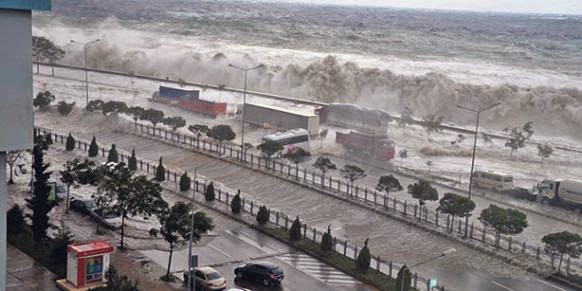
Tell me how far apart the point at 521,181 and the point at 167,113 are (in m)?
26.5

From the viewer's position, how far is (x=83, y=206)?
2323 cm

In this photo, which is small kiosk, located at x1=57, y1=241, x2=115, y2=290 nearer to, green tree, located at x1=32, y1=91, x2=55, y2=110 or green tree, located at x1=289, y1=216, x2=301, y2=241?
green tree, located at x1=289, y1=216, x2=301, y2=241

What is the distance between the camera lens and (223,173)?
31.0m

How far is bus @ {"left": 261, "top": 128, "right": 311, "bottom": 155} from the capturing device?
35.5 metres

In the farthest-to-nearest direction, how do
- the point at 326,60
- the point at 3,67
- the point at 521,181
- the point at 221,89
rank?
the point at 326,60
the point at 221,89
the point at 521,181
the point at 3,67

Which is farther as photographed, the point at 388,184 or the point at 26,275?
the point at 388,184

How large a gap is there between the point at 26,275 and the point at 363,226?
11511 millimetres

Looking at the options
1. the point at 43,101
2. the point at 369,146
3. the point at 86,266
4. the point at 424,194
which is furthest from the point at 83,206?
the point at 43,101

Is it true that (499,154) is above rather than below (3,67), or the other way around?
below

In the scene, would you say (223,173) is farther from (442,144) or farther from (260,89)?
(260,89)

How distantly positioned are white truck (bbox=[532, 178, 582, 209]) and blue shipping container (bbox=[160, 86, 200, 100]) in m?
29.8

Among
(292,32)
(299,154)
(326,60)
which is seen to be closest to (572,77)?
(326,60)

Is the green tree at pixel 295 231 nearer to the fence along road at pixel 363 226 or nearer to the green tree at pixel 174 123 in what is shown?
the fence along road at pixel 363 226

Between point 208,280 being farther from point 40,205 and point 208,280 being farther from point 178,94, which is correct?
point 178,94
